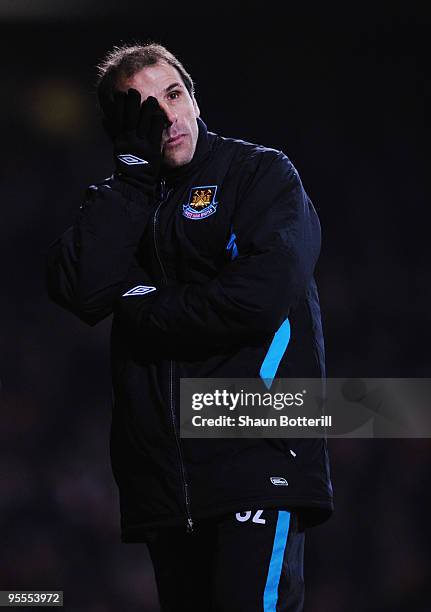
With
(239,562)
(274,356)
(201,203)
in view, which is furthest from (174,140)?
(239,562)

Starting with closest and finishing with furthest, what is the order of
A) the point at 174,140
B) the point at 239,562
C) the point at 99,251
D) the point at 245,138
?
the point at 239,562
the point at 99,251
the point at 174,140
the point at 245,138

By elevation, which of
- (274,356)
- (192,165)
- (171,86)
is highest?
(171,86)

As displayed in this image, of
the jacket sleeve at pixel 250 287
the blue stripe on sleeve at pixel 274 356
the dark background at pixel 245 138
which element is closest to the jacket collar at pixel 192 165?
the jacket sleeve at pixel 250 287

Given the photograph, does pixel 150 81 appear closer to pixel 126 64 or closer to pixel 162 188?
pixel 126 64

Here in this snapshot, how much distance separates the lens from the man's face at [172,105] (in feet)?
5.26

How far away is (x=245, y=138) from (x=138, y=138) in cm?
134

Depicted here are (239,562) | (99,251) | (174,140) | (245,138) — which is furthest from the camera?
(245,138)

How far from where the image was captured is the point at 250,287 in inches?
55.4

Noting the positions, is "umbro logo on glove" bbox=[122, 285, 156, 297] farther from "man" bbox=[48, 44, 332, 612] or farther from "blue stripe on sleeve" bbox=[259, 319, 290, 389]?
"blue stripe on sleeve" bbox=[259, 319, 290, 389]

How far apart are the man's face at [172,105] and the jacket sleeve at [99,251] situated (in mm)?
103

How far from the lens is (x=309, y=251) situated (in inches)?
58.0

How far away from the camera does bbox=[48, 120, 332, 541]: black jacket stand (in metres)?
1.41

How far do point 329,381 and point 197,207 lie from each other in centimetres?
140

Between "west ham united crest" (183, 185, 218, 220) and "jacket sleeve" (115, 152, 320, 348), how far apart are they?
0.04 m
